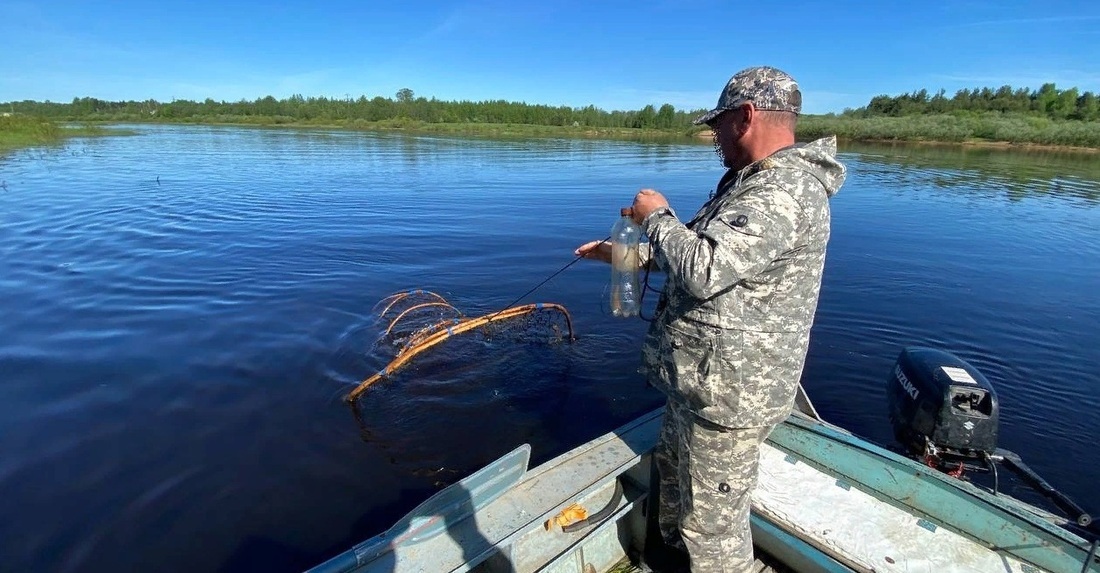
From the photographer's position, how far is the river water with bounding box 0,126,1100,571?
16.5ft

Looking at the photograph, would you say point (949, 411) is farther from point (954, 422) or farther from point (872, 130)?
point (872, 130)

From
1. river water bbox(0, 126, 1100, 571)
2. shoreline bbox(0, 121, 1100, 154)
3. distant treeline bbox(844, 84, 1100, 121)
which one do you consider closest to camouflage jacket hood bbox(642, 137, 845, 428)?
river water bbox(0, 126, 1100, 571)

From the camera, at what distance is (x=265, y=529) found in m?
4.76

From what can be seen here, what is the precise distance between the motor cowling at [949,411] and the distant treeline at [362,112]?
91.1m

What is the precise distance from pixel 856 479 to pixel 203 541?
17.8ft

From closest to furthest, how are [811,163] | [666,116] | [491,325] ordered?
1. [811,163]
2. [491,325]
3. [666,116]

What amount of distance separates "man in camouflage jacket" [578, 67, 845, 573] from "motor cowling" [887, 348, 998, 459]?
7.13 feet

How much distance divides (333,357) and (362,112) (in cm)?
11441

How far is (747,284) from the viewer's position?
2.42 metres

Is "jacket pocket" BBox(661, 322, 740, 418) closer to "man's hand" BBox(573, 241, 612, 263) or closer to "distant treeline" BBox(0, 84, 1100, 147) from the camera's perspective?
"man's hand" BBox(573, 241, 612, 263)

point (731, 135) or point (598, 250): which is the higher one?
point (731, 135)

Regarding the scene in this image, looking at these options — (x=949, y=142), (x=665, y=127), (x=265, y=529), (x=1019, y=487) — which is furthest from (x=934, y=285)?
(x=665, y=127)

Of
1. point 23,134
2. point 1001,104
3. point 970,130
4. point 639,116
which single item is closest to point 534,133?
point 639,116

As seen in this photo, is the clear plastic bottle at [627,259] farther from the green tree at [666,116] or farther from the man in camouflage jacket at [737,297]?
the green tree at [666,116]
